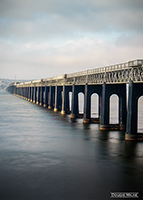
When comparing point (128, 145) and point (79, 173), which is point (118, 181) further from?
point (128, 145)

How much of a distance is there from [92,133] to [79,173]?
2099 centimetres

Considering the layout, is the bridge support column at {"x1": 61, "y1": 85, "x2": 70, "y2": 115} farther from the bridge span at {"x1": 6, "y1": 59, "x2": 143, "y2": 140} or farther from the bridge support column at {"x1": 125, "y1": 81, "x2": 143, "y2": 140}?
the bridge support column at {"x1": 125, "y1": 81, "x2": 143, "y2": 140}

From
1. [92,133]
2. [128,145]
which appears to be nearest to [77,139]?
[92,133]

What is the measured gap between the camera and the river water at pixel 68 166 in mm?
21031

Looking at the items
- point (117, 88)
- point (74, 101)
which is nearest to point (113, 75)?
point (117, 88)

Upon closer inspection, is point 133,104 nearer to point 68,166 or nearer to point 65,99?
point 68,166

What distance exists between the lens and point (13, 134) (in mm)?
45562

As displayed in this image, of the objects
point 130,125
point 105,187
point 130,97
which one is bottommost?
point 105,187

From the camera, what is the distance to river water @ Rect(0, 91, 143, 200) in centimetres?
2103

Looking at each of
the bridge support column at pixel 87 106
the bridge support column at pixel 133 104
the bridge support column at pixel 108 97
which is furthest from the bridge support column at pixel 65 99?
the bridge support column at pixel 133 104

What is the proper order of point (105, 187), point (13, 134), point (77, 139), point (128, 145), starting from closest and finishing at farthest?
point (105, 187)
point (128, 145)
point (77, 139)
point (13, 134)

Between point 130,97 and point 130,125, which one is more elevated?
point 130,97

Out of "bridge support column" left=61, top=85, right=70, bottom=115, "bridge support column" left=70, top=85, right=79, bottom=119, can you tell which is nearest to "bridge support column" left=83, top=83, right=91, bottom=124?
"bridge support column" left=70, top=85, right=79, bottom=119

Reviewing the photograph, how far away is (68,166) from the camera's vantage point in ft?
88.9
